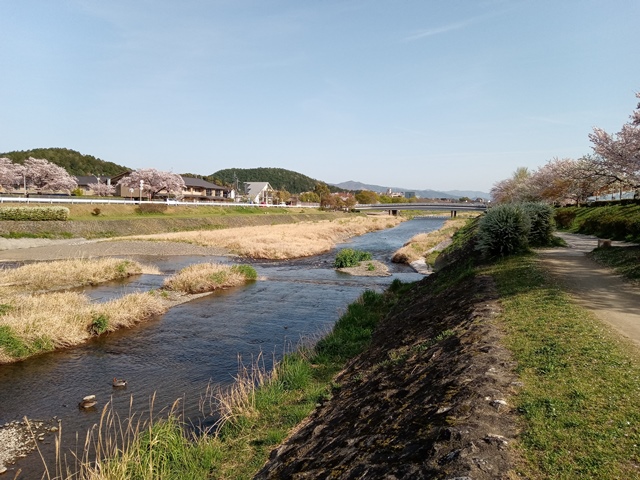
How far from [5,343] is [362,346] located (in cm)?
1141

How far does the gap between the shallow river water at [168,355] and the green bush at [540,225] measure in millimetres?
9800

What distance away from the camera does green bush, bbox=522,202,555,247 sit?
829 inches

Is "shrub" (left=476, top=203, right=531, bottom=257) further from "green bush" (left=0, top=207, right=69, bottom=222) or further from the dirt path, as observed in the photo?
"green bush" (left=0, top=207, right=69, bottom=222)

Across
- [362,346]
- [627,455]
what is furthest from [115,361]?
[627,455]

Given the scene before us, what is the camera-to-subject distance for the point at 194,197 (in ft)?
388

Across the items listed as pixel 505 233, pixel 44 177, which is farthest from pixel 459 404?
pixel 44 177

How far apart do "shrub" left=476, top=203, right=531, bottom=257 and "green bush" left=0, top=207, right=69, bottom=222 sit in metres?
47.9

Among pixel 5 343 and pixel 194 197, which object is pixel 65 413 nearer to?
pixel 5 343

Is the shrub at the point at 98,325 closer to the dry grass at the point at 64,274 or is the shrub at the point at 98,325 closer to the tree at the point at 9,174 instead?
the dry grass at the point at 64,274

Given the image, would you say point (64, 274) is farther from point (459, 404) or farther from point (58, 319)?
point (459, 404)

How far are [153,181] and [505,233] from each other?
305 feet

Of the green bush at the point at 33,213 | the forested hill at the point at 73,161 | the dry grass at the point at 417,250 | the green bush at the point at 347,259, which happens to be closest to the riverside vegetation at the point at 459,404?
the green bush at the point at 347,259

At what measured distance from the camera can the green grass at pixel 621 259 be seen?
1405 centimetres

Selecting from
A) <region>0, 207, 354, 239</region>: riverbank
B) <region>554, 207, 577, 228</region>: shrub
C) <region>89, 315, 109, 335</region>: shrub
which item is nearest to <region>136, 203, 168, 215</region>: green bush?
<region>0, 207, 354, 239</region>: riverbank
